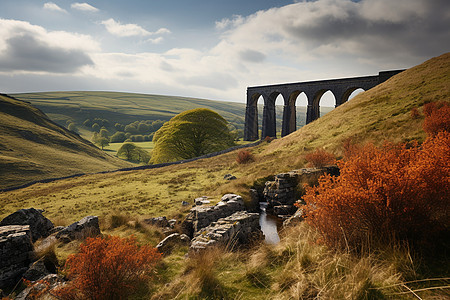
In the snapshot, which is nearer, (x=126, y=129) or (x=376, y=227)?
(x=376, y=227)

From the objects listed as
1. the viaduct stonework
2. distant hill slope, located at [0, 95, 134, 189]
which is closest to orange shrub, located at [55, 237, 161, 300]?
the viaduct stonework

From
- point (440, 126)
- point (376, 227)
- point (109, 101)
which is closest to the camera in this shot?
point (376, 227)

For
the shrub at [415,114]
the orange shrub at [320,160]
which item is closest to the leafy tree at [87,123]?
the orange shrub at [320,160]

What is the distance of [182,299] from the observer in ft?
14.8

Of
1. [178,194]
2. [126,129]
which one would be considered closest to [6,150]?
[178,194]

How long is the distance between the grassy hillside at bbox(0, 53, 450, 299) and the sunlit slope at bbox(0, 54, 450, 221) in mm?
95

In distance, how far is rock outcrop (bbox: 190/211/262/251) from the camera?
7.12 m

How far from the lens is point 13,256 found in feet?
20.5

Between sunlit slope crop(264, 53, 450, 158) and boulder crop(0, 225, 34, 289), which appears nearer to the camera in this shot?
boulder crop(0, 225, 34, 289)

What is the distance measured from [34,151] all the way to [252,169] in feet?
196

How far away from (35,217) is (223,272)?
8.58 m

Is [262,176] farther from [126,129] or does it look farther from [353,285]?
[126,129]

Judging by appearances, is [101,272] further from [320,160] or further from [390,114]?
[390,114]

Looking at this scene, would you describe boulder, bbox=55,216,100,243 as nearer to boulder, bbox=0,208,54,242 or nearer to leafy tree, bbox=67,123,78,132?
boulder, bbox=0,208,54,242
